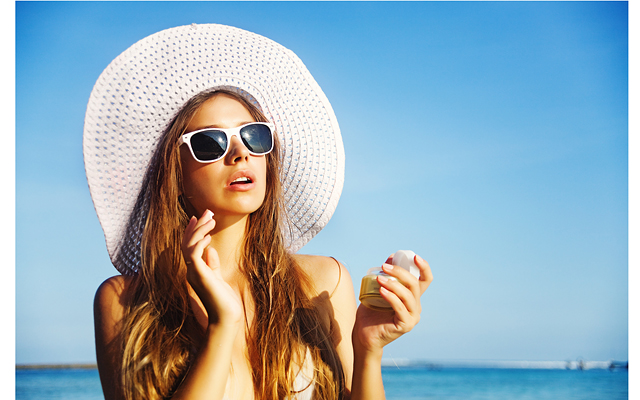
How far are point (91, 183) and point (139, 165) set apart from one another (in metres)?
0.29

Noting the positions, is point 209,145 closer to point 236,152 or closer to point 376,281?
point 236,152

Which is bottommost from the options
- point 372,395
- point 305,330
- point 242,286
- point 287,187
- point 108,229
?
point 372,395

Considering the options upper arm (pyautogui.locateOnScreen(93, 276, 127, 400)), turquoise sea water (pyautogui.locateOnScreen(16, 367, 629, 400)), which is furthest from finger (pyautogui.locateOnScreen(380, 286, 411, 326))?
turquoise sea water (pyautogui.locateOnScreen(16, 367, 629, 400))

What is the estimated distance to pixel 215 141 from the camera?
8.96ft

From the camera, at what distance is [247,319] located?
9.73ft

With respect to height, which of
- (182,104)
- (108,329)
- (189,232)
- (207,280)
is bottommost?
(108,329)

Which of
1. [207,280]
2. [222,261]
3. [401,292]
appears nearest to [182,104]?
[222,261]

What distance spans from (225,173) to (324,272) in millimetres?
948

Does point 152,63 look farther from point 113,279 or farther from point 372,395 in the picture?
point 372,395

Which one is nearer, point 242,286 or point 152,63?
point 152,63

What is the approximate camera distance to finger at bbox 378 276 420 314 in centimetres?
220

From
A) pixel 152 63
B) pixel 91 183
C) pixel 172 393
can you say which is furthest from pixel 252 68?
pixel 172 393

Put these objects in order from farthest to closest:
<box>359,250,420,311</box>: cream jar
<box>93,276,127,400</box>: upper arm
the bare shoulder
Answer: the bare shoulder
<box>93,276,127,400</box>: upper arm
<box>359,250,420,311</box>: cream jar

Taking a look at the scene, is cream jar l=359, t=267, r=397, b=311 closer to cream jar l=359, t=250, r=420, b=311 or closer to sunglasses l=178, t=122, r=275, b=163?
cream jar l=359, t=250, r=420, b=311
